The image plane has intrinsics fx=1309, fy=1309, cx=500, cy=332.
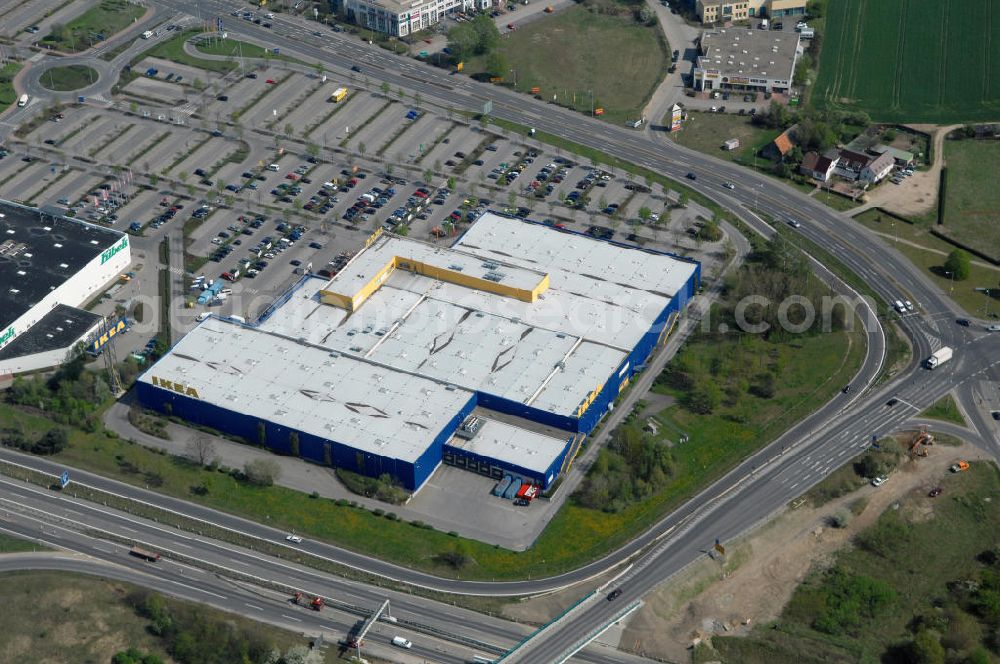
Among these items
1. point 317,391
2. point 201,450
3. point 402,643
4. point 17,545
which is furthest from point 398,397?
point 17,545

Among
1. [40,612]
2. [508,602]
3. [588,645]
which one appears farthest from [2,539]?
[588,645]

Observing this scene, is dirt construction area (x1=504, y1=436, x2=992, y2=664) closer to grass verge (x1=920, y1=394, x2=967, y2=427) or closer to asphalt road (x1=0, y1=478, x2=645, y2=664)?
asphalt road (x1=0, y1=478, x2=645, y2=664)

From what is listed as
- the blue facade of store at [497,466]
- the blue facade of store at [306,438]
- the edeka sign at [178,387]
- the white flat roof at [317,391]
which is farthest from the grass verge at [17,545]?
the blue facade of store at [497,466]

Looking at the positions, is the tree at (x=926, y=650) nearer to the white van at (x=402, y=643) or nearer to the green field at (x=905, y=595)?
the green field at (x=905, y=595)

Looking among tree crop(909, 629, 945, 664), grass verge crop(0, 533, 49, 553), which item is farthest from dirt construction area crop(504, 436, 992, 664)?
grass verge crop(0, 533, 49, 553)

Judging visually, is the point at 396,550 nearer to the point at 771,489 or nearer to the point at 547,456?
the point at 547,456

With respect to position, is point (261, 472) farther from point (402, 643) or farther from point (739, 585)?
point (739, 585)
